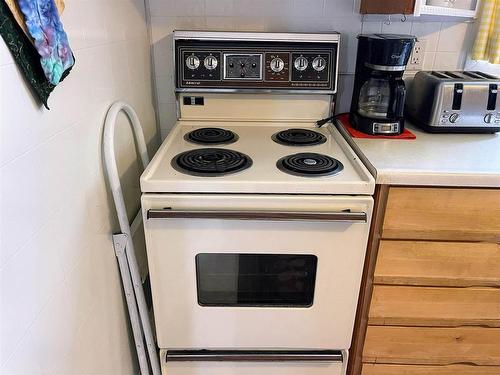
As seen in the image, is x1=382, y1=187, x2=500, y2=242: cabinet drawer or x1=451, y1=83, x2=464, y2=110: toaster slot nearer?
x1=382, y1=187, x2=500, y2=242: cabinet drawer

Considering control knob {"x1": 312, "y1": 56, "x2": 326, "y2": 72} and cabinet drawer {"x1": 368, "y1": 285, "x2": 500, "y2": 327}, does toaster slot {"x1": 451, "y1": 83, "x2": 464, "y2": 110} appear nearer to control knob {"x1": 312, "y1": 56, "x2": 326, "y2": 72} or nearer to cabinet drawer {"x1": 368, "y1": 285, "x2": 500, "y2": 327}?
control knob {"x1": 312, "y1": 56, "x2": 326, "y2": 72}

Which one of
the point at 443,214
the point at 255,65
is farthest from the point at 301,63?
the point at 443,214

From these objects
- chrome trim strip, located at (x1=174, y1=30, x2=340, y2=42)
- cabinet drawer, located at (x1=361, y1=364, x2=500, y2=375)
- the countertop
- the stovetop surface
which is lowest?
cabinet drawer, located at (x1=361, y1=364, x2=500, y2=375)

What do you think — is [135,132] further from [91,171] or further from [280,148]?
[280,148]

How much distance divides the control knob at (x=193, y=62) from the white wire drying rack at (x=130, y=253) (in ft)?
1.21

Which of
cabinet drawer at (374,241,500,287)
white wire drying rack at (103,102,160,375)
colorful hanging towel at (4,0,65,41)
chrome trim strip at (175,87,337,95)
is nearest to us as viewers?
colorful hanging towel at (4,0,65,41)

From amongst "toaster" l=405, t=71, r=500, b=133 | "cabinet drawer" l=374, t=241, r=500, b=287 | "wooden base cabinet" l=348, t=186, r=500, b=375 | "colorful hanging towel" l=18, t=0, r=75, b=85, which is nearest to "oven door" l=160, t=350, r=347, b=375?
"wooden base cabinet" l=348, t=186, r=500, b=375

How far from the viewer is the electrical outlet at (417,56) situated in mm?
1615

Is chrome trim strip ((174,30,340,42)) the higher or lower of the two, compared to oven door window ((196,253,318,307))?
higher

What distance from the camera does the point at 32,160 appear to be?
74 cm

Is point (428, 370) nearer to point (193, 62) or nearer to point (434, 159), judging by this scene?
point (434, 159)

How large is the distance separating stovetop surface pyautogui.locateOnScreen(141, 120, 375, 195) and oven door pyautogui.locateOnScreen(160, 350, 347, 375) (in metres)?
0.59

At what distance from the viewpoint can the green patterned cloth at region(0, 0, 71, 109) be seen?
24.8 inches

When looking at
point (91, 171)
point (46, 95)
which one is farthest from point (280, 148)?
point (46, 95)
